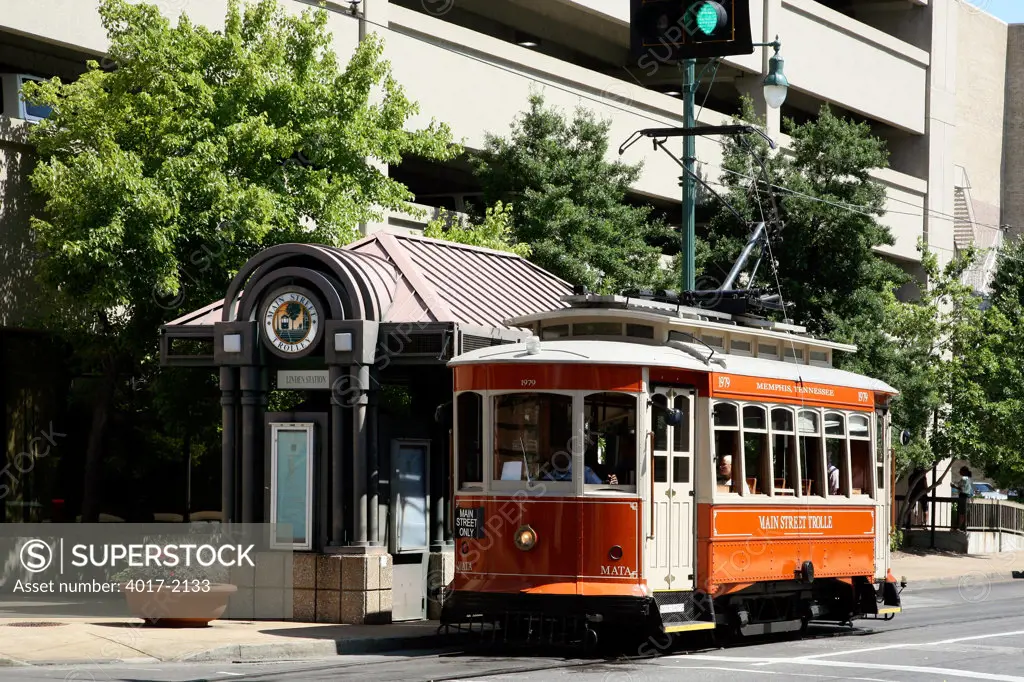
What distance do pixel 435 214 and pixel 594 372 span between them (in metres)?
14.9

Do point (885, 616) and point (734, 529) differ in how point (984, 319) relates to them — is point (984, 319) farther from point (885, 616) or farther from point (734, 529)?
point (734, 529)

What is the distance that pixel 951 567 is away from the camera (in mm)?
32000

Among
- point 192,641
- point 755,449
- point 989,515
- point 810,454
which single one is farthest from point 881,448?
point 989,515

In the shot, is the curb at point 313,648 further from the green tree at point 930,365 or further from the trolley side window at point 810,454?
the green tree at point 930,365

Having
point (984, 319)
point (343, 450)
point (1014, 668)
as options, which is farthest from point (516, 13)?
point (1014, 668)

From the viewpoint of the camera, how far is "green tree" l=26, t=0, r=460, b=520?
20.5 meters

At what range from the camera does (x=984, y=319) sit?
36.2 meters

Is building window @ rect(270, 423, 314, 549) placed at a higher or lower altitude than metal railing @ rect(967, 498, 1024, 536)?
higher

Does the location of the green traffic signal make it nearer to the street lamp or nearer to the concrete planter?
the street lamp

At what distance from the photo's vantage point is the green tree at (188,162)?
2052 cm

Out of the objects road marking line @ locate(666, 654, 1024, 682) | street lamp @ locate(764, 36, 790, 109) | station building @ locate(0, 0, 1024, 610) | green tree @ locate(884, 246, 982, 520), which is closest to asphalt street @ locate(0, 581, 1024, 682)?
road marking line @ locate(666, 654, 1024, 682)

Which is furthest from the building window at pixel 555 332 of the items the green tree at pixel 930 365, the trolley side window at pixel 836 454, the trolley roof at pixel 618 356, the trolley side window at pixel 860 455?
the green tree at pixel 930 365

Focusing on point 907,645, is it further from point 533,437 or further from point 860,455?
point 533,437

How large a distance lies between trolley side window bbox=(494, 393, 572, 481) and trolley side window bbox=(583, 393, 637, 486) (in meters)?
0.22
